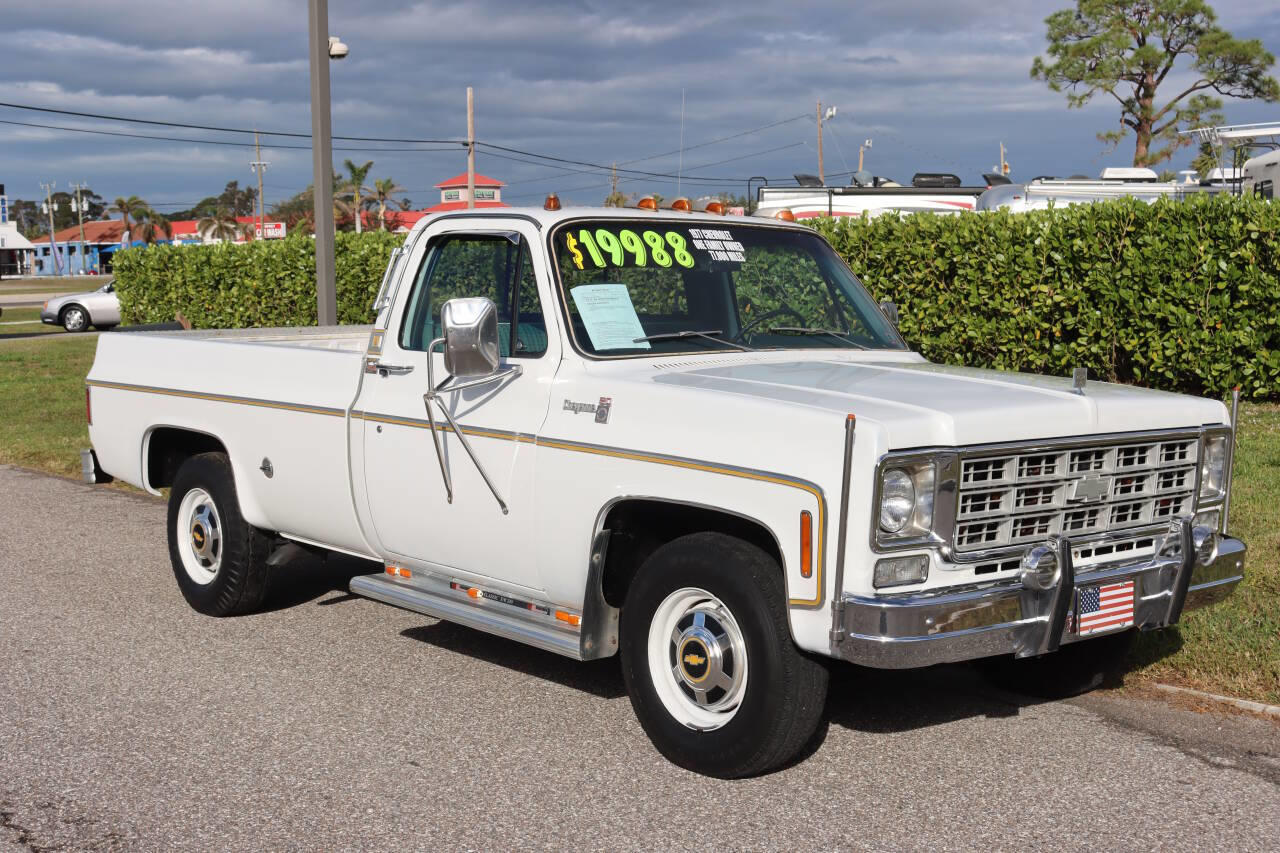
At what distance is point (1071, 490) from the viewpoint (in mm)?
4629

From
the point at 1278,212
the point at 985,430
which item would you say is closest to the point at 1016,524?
the point at 985,430

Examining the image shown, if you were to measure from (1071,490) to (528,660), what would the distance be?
2718 millimetres

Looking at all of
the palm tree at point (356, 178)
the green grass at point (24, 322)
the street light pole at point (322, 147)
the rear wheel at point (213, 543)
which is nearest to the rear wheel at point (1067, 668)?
the rear wheel at point (213, 543)

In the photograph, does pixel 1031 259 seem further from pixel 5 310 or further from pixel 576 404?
pixel 5 310

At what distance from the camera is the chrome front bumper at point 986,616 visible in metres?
4.14

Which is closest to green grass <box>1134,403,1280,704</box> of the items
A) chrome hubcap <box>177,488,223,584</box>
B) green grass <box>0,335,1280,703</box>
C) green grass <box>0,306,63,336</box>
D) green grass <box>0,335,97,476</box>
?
green grass <box>0,335,1280,703</box>

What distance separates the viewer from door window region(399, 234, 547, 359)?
553 cm

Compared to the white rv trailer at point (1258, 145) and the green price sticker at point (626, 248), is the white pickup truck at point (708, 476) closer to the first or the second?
the green price sticker at point (626, 248)

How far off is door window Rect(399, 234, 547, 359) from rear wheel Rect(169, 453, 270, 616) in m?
1.60

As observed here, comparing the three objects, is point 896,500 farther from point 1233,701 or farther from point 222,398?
point 222,398

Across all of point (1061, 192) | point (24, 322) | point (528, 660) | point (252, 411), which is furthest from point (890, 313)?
point (24, 322)

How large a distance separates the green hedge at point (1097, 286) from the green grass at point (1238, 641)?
15.2ft

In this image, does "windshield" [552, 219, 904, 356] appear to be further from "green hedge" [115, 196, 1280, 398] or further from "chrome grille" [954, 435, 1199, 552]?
"green hedge" [115, 196, 1280, 398]

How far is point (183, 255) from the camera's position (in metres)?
24.2
